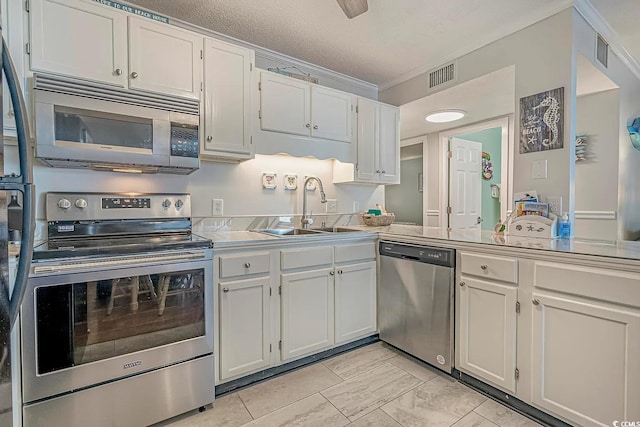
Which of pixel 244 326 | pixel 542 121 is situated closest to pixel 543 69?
pixel 542 121

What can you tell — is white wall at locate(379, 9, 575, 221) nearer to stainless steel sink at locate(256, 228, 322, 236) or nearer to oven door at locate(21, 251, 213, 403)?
stainless steel sink at locate(256, 228, 322, 236)

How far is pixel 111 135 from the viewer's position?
67.4 inches

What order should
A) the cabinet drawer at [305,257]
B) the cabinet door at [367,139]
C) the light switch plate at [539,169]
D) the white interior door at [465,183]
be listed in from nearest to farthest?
the cabinet drawer at [305,257], the light switch plate at [539,169], the cabinet door at [367,139], the white interior door at [465,183]

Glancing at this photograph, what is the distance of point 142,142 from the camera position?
1790 millimetres

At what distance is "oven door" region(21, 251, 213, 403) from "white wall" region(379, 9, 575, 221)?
90.0 inches

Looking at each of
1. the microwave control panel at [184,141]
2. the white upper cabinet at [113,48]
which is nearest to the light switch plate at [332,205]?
the microwave control panel at [184,141]

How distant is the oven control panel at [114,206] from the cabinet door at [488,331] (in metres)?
1.93

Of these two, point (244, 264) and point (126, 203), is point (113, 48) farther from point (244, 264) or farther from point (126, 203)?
point (244, 264)

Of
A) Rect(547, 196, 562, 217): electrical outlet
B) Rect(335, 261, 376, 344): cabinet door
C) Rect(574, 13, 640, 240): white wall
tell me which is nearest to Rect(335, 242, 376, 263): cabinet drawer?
Rect(335, 261, 376, 344): cabinet door

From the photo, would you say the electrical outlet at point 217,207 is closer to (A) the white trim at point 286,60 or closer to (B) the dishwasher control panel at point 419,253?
(A) the white trim at point 286,60

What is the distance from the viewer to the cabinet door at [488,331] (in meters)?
1.69

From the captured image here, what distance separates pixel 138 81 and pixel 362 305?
212 cm

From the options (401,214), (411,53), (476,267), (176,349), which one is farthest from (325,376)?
(401,214)

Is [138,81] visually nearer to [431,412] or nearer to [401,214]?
[431,412]
